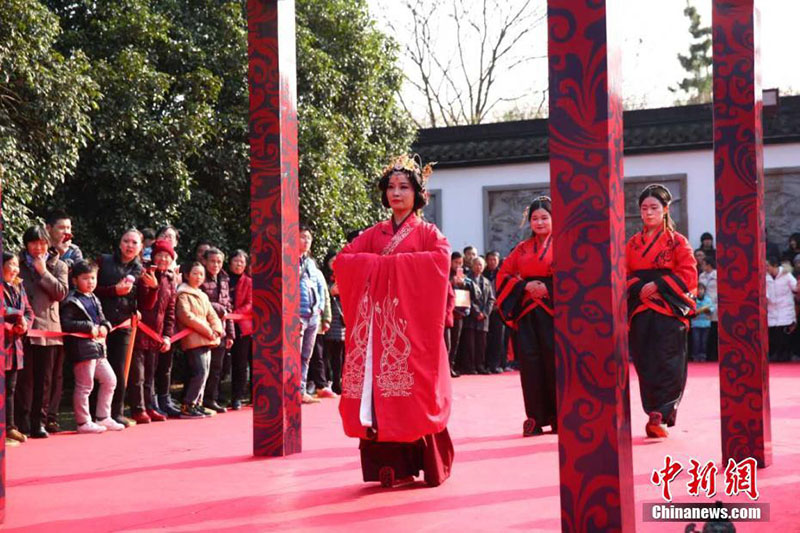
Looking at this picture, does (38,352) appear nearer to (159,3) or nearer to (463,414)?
(463,414)

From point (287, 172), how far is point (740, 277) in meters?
2.76

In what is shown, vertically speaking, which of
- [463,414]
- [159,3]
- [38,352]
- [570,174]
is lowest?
[463,414]

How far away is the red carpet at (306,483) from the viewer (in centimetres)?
448

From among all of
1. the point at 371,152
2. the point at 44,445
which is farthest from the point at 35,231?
Result: the point at 371,152

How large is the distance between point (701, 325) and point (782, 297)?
4.82 ft

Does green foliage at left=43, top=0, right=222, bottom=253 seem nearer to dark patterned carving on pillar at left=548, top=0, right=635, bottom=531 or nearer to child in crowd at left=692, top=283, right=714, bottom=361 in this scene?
dark patterned carving on pillar at left=548, top=0, right=635, bottom=531

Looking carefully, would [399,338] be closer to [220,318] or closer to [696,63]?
[220,318]

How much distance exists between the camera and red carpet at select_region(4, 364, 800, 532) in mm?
4480

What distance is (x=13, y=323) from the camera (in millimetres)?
7102

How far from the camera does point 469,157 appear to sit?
19.8 meters

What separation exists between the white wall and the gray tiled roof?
0.53 ft

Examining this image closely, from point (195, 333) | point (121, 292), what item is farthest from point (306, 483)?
point (195, 333)
